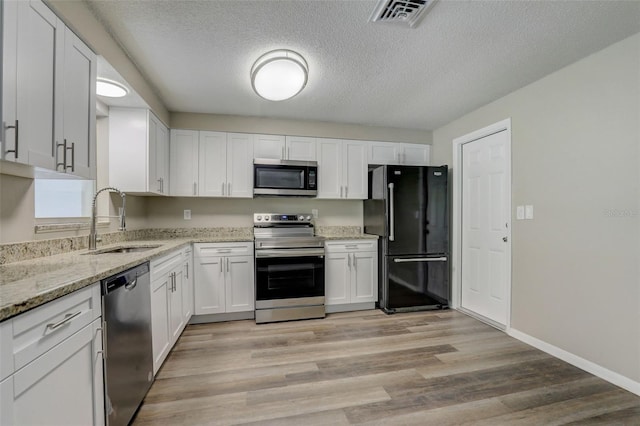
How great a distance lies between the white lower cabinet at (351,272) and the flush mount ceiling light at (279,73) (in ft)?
5.93

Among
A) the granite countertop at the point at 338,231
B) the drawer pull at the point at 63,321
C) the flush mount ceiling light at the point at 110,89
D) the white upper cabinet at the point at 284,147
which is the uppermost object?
the flush mount ceiling light at the point at 110,89

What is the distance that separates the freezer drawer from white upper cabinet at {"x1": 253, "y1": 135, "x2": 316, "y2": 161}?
1692 millimetres

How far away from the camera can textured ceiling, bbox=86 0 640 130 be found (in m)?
1.59

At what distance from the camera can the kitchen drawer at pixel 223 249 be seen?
9.57ft

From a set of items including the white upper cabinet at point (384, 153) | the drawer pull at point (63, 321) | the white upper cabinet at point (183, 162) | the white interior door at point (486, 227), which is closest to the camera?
the drawer pull at point (63, 321)

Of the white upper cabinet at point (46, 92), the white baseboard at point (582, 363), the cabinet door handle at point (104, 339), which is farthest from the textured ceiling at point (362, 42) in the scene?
the white baseboard at point (582, 363)

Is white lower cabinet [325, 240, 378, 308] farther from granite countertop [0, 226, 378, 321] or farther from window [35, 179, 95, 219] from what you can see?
window [35, 179, 95, 219]

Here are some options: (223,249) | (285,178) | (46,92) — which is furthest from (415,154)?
(46,92)

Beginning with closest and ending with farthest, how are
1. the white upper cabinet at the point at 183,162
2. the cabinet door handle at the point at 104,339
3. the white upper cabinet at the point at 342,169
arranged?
the cabinet door handle at the point at 104,339
the white upper cabinet at the point at 183,162
the white upper cabinet at the point at 342,169

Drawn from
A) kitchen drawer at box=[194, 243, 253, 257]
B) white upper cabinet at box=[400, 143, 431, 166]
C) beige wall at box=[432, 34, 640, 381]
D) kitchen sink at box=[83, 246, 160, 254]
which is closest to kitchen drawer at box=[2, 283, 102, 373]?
kitchen sink at box=[83, 246, 160, 254]

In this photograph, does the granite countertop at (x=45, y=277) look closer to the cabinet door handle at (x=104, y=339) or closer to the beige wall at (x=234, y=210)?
the cabinet door handle at (x=104, y=339)

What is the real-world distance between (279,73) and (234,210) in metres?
2.00

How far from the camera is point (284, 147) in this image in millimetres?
3414

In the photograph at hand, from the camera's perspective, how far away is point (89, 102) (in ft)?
5.34
